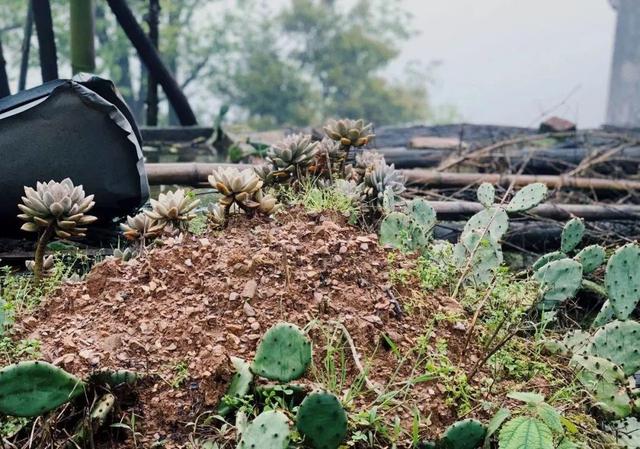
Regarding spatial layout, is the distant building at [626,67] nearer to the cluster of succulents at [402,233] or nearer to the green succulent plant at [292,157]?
the green succulent plant at [292,157]

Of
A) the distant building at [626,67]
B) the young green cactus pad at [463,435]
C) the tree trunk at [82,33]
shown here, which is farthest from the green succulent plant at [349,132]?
the distant building at [626,67]

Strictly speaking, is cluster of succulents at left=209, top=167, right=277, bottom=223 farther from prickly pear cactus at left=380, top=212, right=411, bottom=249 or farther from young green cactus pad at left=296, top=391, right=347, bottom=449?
young green cactus pad at left=296, top=391, right=347, bottom=449

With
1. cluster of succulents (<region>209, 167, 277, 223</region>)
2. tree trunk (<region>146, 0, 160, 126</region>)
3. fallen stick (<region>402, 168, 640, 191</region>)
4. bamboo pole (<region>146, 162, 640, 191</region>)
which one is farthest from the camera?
tree trunk (<region>146, 0, 160, 126</region>)

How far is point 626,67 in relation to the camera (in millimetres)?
15469

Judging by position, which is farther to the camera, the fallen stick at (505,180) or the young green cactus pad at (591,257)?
the fallen stick at (505,180)

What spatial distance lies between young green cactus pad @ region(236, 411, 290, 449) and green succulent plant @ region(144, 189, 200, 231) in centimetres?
100

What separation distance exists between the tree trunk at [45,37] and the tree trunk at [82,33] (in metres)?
0.29

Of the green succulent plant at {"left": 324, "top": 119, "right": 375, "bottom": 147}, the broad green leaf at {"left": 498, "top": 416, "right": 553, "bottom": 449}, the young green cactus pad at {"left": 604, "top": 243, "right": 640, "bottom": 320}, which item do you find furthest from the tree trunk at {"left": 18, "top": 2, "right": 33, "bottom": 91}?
the broad green leaf at {"left": 498, "top": 416, "right": 553, "bottom": 449}

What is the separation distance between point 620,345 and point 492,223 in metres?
0.72

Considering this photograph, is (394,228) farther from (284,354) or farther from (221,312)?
(284,354)

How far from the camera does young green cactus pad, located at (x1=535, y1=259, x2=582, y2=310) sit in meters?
2.50

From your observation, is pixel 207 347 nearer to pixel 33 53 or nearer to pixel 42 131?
pixel 42 131

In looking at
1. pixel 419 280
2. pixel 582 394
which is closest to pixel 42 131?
pixel 419 280

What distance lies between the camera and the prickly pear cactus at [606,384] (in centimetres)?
206
